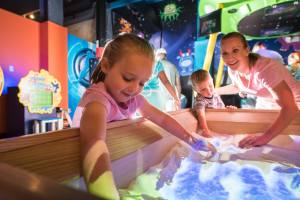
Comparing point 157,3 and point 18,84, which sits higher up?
point 157,3

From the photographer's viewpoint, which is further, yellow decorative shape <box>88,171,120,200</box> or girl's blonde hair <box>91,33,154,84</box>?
girl's blonde hair <box>91,33,154,84</box>

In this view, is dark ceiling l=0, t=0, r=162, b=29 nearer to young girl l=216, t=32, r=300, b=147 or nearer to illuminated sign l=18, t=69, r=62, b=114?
illuminated sign l=18, t=69, r=62, b=114

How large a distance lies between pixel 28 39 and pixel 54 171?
2707 millimetres

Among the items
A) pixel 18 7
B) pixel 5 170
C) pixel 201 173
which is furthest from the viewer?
pixel 18 7

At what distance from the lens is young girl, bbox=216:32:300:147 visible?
81 cm

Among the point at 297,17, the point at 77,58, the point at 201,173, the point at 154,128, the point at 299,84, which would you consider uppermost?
the point at 297,17

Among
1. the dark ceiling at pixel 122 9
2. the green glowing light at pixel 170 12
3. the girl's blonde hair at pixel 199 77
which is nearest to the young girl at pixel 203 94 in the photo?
the girl's blonde hair at pixel 199 77

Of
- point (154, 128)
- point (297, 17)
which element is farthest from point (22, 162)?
point (297, 17)

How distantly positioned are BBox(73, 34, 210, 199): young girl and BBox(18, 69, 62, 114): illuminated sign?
199 cm

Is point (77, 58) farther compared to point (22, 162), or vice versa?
point (77, 58)

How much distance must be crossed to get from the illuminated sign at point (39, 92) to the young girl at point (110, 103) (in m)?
1.99

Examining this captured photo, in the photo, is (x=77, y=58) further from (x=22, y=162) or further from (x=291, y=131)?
(x=22, y=162)

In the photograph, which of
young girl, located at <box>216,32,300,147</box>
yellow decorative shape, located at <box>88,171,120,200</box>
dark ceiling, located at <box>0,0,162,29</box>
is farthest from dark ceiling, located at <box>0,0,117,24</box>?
yellow decorative shape, located at <box>88,171,120,200</box>

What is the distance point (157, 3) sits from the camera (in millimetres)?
3643
